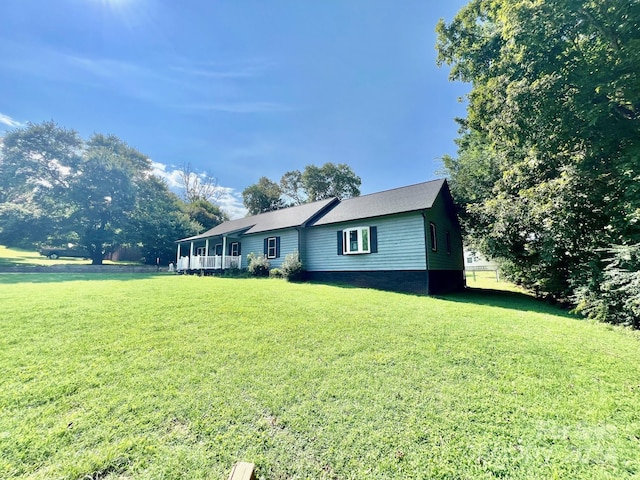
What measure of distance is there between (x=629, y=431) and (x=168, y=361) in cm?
553

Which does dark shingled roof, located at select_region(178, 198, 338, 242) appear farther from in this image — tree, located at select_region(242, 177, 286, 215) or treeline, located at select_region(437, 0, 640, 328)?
tree, located at select_region(242, 177, 286, 215)

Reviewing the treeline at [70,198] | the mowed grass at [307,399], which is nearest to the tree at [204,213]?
the treeline at [70,198]

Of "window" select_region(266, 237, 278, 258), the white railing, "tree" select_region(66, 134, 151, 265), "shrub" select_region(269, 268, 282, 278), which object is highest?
"tree" select_region(66, 134, 151, 265)

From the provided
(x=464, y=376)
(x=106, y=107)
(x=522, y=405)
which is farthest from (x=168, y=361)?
(x=106, y=107)

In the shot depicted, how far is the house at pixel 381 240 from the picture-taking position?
1110 centimetres

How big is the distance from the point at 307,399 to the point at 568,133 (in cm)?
1058

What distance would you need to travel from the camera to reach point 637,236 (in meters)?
6.90

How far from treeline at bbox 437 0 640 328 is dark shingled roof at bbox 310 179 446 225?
281cm

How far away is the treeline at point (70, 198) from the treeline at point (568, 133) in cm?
2792

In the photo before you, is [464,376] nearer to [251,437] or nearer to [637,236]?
[251,437]

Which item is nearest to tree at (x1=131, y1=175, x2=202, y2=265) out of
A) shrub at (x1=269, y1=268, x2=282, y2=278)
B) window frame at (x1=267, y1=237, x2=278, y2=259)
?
window frame at (x1=267, y1=237, x2=278, y2=259)

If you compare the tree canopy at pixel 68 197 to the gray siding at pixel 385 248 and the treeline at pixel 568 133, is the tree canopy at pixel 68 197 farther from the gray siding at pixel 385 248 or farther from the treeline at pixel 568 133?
the treeline at pixel 568 133

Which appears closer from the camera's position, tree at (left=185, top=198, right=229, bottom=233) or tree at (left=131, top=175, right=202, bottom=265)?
tree at (left=131, top=175, right=202, bottom=265)

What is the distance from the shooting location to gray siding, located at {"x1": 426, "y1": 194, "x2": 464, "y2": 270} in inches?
459
